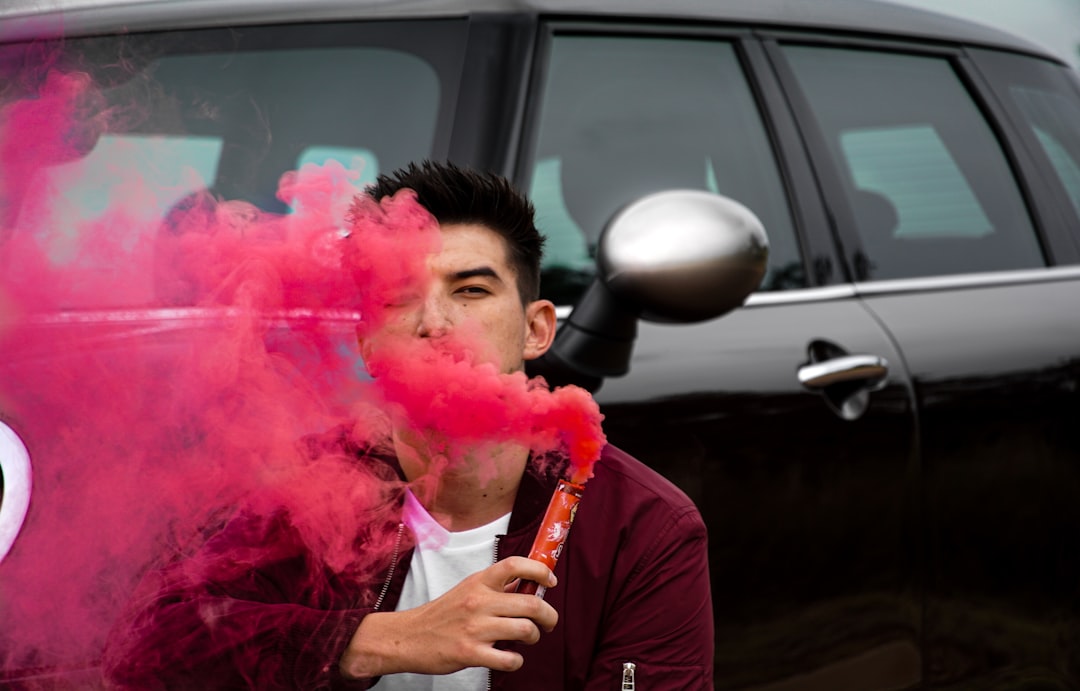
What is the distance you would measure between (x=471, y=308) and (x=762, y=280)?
26.9 inches

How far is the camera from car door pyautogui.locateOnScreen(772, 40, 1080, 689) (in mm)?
2725

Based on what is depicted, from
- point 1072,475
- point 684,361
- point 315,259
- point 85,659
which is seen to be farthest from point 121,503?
point 1072,475

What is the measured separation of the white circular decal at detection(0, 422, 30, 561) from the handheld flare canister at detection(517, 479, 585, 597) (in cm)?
78

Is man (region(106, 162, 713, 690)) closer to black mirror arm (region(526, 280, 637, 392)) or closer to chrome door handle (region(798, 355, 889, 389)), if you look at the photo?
black mirror arm (region(526, 280, 637, 392))

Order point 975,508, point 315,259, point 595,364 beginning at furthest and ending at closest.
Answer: point 975,508, point 595,364, point 315,259

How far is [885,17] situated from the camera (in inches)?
127

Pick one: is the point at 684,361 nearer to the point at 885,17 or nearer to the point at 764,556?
the point at 764,556

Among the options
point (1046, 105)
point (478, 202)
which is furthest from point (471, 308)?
point (1046, 105)

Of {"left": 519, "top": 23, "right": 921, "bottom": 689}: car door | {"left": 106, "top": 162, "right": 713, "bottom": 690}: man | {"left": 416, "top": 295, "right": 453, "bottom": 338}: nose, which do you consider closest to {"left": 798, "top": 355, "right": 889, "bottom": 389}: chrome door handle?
{"left": 519, "top": 23, "right": 921, "bottom": 689}: car door

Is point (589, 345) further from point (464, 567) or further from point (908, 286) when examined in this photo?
point (908, 286)

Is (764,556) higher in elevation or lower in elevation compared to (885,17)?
lower

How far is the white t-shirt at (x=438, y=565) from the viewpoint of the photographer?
2045 mm

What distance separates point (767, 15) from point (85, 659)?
80.5 inches

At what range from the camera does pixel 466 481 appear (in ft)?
6.83
